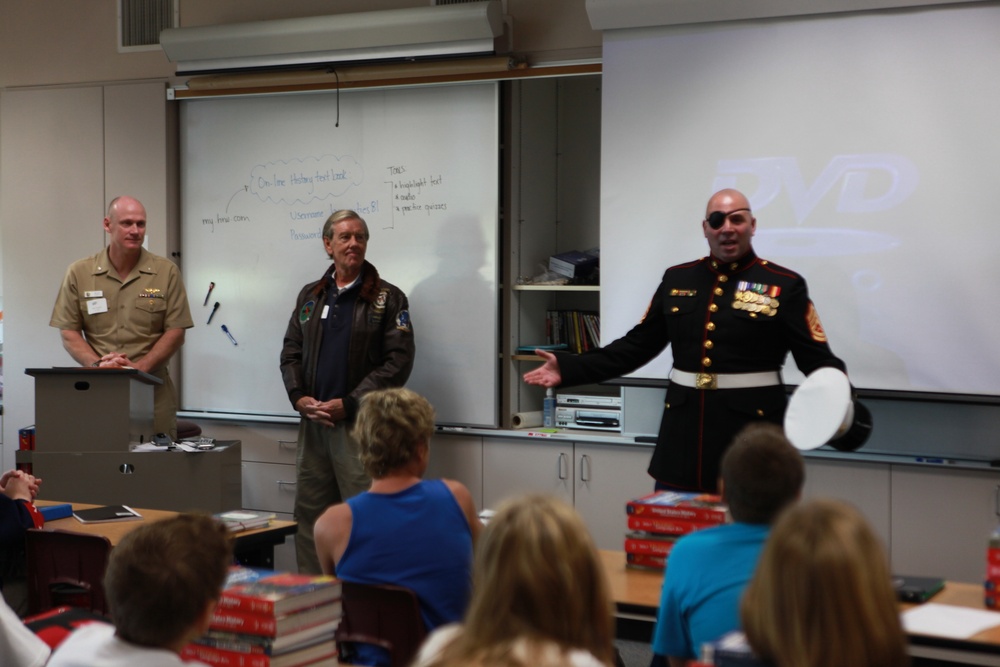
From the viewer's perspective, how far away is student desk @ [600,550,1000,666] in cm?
224

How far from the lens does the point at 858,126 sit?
4750 mm

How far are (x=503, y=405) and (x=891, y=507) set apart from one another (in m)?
1.92

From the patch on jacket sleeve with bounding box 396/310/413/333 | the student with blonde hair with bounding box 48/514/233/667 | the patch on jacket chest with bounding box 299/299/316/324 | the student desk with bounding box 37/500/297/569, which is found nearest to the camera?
the student with blonde hair with bounding box 48/514/233/667

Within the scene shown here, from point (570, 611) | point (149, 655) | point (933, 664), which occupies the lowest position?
point (933, 664)

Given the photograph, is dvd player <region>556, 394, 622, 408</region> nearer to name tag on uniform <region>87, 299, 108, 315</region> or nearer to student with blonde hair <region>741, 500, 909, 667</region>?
name tag on uniform <region>87, 299, 108, 315</region>

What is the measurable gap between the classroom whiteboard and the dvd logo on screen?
1.30 meters

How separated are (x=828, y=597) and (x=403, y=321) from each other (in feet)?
13.6

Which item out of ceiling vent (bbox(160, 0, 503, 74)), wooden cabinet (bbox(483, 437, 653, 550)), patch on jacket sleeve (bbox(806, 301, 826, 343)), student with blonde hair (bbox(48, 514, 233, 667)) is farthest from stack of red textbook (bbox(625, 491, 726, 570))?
ceiling vent (bbox(160, 0, 503, 74))

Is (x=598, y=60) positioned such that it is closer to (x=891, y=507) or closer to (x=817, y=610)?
(x=891, y=507)

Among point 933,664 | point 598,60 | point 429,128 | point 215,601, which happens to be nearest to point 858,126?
point 598,60

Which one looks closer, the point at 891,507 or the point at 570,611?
the point at 570,611

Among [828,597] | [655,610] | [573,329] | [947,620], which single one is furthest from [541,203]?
[828,597]

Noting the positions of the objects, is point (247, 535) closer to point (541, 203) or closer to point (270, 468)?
point (270, 468)

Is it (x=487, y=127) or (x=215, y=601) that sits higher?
(x=487, y=127)
